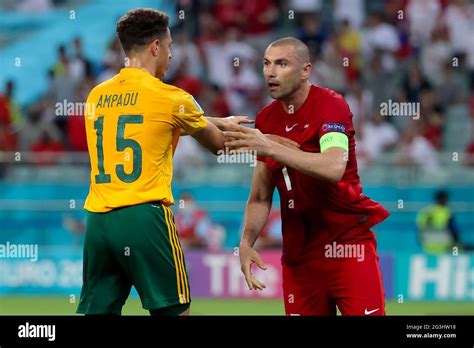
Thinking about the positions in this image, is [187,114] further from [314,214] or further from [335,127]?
[314,214]

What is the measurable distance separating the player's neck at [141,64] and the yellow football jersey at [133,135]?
43 millimetres

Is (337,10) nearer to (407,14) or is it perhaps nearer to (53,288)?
(407,14)

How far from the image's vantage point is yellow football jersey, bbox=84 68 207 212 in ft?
20.2

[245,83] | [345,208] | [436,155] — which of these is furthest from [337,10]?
[345,208]

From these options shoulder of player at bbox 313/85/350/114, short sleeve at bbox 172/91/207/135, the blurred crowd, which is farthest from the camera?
the blurred crowd

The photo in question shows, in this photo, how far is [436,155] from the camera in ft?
50.1

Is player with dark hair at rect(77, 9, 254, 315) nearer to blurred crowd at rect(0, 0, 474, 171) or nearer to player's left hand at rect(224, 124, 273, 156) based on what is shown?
player's left hand at rect(224, 124, 273, 156)

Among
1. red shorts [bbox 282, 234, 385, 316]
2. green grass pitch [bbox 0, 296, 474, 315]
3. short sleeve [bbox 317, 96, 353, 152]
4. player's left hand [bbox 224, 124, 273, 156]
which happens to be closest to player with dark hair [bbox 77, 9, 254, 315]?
player's left hand [bbox 224, 124, 273, 156]

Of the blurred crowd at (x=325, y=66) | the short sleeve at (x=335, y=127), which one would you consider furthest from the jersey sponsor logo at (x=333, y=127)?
the blurred crowd at (x=325, y=66)

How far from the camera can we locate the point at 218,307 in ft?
42.3

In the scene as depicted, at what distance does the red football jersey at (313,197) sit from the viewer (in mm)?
6672

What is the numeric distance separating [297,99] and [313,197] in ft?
2.04

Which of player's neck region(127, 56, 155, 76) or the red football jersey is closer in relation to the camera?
player's neck region(127, 56, 155, 76)

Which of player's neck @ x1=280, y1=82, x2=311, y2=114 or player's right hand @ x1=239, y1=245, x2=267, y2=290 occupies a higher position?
player's neck @ x1=280, y1=82, x2=311, y2=114
